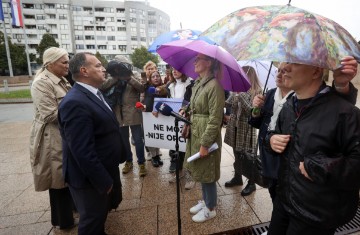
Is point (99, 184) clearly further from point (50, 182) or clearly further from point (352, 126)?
point (352, 126)

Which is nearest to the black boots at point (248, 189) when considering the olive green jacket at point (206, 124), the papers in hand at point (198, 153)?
the olive green jacket at point (206, 124)

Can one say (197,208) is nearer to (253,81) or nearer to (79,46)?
(253,81)

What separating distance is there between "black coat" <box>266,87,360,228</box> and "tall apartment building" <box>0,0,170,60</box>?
64798mm

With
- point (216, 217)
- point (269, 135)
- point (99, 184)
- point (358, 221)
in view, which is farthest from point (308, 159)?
point (358, 221)

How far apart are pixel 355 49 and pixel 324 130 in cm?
56

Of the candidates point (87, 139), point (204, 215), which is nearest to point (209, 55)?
point (87, 139)

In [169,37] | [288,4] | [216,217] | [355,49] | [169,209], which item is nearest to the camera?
[355,49]

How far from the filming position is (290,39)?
129 cm

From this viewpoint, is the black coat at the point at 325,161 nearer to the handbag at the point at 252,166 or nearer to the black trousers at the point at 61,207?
the handbag at the point at 252,166

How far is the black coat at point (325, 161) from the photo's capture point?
49.9 inches

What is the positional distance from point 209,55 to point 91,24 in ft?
234

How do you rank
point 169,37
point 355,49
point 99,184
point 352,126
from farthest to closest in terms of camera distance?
point 169,37, point 99,184, point 355,49, point 352,126

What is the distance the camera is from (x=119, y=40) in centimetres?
6700

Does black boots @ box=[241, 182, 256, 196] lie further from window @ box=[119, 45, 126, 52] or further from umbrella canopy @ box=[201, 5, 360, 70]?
window @ box=[119, 45, 126, 52]
